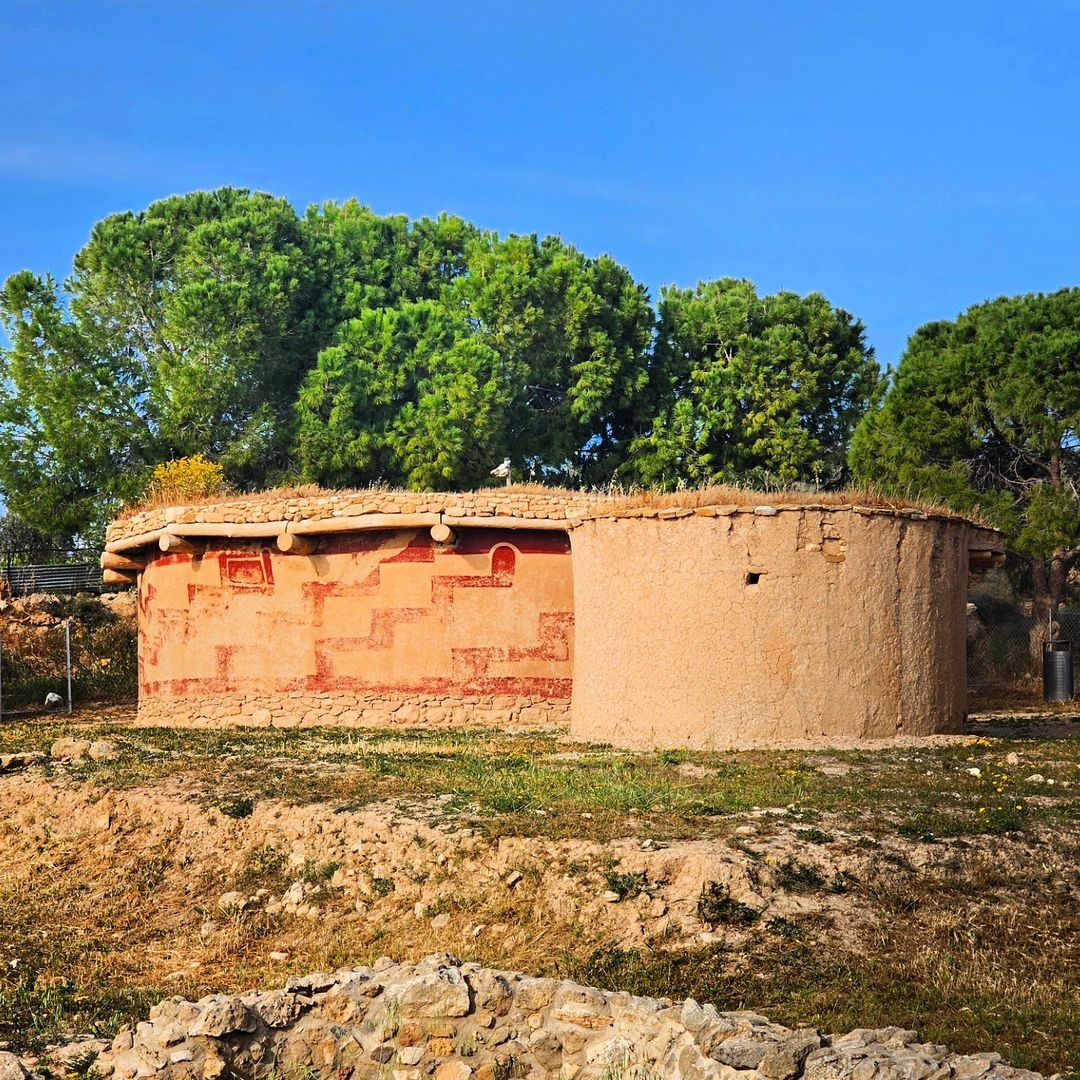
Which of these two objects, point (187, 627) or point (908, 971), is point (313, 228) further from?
point (908, 971)

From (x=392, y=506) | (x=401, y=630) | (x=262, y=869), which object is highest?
(x=392, y=506)

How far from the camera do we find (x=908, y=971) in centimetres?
716

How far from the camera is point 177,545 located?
17875 mm

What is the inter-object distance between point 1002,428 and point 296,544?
14.3 metres

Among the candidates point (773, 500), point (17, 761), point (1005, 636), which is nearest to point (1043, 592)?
point (1005, 636)

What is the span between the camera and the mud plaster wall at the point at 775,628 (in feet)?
44.0

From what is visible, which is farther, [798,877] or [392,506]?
[392,506]

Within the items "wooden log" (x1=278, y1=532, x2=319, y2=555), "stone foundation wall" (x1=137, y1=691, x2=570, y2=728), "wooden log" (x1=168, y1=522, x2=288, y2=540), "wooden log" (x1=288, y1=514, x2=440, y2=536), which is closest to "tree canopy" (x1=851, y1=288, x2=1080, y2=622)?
"stone foundation wall" (x1=137, y1=691, x2=570, y2=728)

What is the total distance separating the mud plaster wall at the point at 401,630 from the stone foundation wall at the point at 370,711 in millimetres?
17

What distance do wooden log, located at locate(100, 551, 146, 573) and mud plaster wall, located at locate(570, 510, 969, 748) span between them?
27.7ft

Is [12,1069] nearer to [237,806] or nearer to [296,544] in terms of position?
[237,806]

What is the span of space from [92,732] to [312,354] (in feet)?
77.8

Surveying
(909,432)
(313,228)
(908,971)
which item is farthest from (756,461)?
(908,971)

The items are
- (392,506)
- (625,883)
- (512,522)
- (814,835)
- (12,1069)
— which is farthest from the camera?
(392,506)
